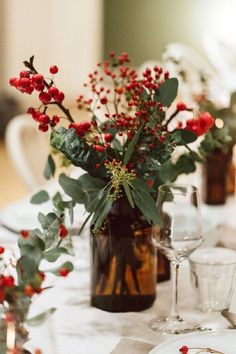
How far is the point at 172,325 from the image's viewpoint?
123 centimetres

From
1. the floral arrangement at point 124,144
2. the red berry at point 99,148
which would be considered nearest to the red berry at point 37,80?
the floral arrangement at point 124,144

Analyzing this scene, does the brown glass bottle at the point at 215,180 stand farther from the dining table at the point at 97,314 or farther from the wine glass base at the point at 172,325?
the wine glass base at the point at 172,325

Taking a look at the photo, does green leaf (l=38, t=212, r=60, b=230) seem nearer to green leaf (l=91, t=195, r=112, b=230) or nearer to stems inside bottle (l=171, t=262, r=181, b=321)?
green leaf (l=91, t=195, r=112, b=230)

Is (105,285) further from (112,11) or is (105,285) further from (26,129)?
(112,11)

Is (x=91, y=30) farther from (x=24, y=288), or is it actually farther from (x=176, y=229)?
(x=24, y=288)

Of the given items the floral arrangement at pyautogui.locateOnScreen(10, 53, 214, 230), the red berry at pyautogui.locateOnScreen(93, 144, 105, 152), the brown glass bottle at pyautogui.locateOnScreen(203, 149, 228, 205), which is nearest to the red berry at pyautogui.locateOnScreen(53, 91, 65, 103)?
the floral arrangement at pyautogui.locateOnScreen(10, 53, 214, 230)

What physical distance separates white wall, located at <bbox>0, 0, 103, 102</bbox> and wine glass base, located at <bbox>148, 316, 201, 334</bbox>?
6.49m

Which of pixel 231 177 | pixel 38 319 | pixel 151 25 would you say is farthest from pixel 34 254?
pixel 151 25

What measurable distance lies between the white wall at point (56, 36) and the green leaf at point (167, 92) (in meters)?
6.43

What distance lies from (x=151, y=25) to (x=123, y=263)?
6693 mm

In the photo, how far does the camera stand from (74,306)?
1.32m

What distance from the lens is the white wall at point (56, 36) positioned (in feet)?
24.8

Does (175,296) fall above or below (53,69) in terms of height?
below

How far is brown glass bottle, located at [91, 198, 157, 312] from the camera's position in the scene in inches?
50.0
